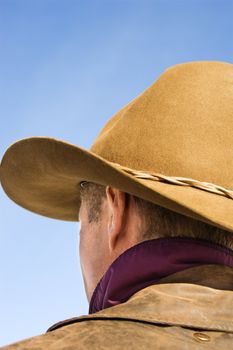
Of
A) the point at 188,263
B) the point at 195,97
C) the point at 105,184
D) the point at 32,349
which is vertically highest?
the point at 195,97

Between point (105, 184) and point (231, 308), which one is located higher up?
point (105, 184)

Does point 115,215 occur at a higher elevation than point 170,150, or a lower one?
lower

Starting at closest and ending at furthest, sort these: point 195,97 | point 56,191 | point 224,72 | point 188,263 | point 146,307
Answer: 1. point 146,307
2. point 188,263
3. point 195,97
4. point 224,72
5. point 56,191

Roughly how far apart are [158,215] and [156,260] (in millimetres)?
217

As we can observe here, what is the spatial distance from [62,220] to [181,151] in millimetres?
2186

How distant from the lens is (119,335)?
84.7 inches

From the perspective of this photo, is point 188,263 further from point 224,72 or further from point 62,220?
point 62,220

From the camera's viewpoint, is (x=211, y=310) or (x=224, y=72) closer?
(x=211, y=310)

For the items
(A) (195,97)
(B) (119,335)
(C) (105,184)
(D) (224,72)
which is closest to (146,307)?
(B) (119,335)

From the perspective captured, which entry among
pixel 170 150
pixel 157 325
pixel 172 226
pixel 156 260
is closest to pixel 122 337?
pixel 157 325

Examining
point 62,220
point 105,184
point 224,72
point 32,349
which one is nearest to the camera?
point 32,349

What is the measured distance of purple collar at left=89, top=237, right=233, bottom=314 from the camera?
2584mm

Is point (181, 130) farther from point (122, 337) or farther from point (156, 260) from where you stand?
point (122, 337)

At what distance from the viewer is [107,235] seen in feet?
9.55
